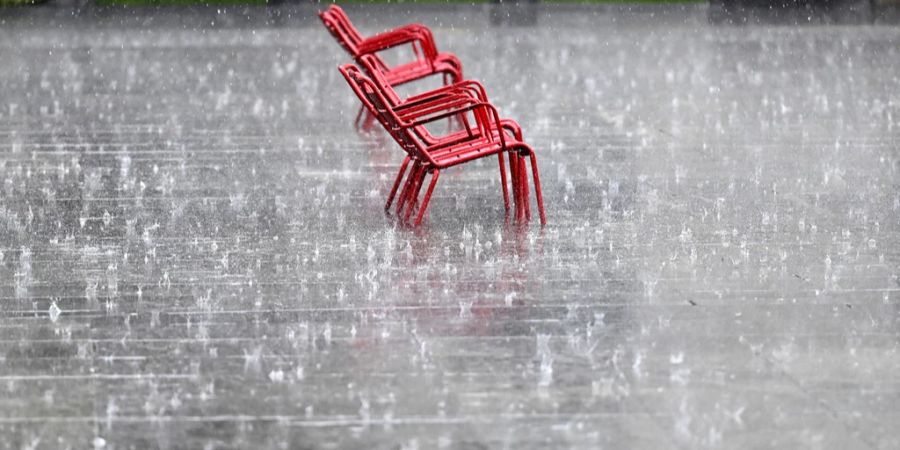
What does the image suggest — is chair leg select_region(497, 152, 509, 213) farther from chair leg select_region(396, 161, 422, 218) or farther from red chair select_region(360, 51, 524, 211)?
chair leg select_region(396, 161, 422, 218)

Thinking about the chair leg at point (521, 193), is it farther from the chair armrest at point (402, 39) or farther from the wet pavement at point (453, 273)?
the chair armrest at point (402, 39)

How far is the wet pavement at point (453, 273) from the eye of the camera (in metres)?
4.58

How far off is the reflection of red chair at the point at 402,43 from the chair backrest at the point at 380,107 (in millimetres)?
2738

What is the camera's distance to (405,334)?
213 inches

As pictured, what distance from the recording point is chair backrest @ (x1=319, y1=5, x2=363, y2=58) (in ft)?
34.3

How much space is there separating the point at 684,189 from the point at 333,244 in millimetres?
2127

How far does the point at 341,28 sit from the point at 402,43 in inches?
21.3

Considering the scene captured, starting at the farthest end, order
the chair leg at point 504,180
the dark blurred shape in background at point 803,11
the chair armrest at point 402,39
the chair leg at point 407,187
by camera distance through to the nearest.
→ 1. the dark blurred shape in background at point 803,11
2. the chair armrest at point 402,39
3. the chair leg at point 407,187
4. the chair leg at point 504,180

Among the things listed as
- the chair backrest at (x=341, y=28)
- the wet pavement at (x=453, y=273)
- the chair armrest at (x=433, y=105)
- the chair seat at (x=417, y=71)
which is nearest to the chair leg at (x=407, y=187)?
the wet pavement at (x=453, y=273)

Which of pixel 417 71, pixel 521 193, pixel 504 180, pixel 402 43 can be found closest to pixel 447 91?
pixel 504 180

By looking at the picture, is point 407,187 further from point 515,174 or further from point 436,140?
point 515,174

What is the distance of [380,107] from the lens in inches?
277

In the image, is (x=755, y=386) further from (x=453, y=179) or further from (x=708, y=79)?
(x=708, y=79)

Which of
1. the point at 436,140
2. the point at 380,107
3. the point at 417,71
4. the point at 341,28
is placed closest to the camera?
the point at 380,107
